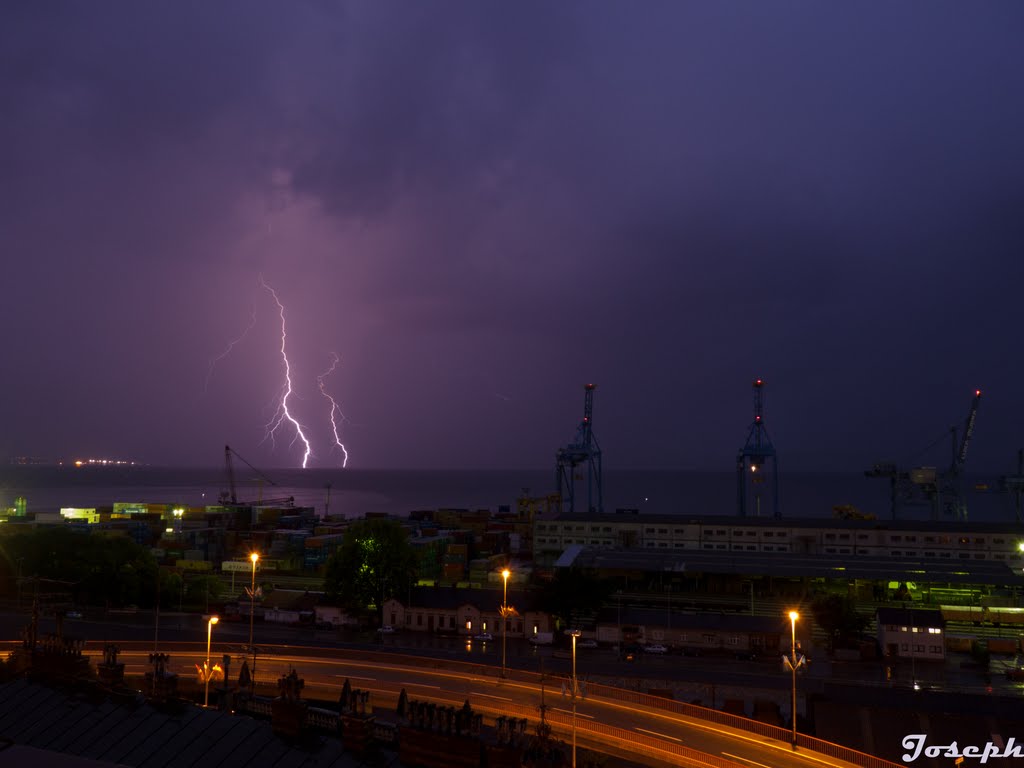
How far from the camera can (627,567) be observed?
5412 cm

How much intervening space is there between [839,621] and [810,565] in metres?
15.8

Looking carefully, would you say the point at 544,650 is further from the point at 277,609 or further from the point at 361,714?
the point at 361,714

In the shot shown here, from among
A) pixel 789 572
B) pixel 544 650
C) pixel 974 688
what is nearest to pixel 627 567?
pixel 789 572

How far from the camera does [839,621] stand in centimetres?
3844

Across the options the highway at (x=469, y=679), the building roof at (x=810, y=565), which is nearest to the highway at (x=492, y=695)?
the highway at (x=469, y=679)

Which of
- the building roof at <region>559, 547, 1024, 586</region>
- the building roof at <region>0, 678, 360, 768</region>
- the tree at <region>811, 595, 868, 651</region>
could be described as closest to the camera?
the building roof at <region>0, 678, 360, 768</region>

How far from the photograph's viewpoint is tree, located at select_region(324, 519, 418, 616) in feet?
135

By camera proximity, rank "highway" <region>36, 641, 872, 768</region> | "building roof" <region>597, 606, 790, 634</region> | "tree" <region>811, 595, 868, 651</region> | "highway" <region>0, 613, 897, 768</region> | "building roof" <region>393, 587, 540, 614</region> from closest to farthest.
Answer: "highway" <region>36, 641, 872, 768</region> < "highway" <region>0, 613, 897, 768</region> < "building roof" <region>597, 606, 790, 634</region> < "tree" <region>811, 595, 868, 651</region> < "building roof" <region>393, 587, 540, 614</region>

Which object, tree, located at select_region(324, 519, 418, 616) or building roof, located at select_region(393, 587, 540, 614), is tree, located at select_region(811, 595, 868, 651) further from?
tree, located at select_region(324, 519, 418, 616)

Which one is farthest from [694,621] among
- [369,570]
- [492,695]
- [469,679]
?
[369,570]

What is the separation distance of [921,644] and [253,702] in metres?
35.4

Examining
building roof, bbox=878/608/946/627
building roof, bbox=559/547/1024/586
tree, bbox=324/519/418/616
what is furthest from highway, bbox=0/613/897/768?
building roof, bbox=559/547/1024/586

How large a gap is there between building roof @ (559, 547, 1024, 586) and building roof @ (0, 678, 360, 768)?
41.0 metres

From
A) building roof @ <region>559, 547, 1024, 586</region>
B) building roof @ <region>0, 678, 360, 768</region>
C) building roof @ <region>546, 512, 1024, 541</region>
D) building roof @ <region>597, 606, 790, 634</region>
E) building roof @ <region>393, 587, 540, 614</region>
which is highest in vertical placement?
building roof @ <region>546, 512, 1024, 541</region>
